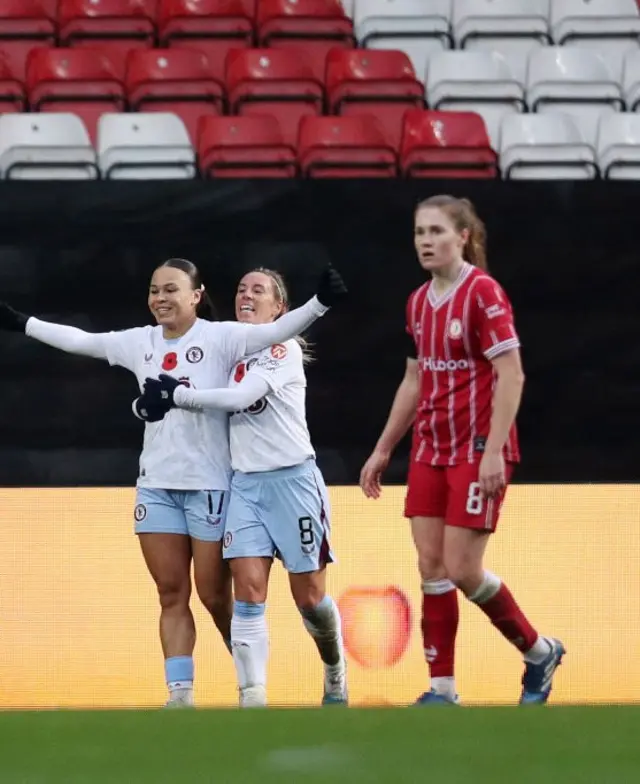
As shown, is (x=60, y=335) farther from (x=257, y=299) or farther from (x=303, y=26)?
(x=303, y=26)

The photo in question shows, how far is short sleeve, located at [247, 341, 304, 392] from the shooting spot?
17.0ft

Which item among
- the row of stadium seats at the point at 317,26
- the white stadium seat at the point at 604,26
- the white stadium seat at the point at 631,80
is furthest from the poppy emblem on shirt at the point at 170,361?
the white stadium seat at the point at 604,26

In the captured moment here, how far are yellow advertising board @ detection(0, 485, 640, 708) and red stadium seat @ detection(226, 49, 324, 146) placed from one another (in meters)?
3.59

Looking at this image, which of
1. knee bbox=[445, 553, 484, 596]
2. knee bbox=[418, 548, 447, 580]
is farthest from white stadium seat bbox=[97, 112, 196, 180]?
knee bbox=[445, 553, 484, 596]

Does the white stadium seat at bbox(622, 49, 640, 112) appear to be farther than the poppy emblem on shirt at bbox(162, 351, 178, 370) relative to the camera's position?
Yes

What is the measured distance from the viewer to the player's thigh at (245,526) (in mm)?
5074

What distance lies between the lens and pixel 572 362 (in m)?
8.16

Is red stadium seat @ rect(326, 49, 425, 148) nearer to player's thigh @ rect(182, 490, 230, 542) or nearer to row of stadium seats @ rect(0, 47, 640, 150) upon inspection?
row of stadium seats @ rect(0, 47, 640, 150)

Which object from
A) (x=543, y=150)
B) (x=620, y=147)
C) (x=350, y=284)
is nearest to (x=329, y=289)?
(x=350, y=284)

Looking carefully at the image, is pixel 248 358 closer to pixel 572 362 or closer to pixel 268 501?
pixel 268 501

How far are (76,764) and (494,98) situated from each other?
688 cm

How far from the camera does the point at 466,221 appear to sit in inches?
190

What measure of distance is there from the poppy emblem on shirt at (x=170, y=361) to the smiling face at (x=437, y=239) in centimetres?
93

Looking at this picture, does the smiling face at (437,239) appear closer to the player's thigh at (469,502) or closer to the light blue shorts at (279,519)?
the player's thigh at (469,502)
